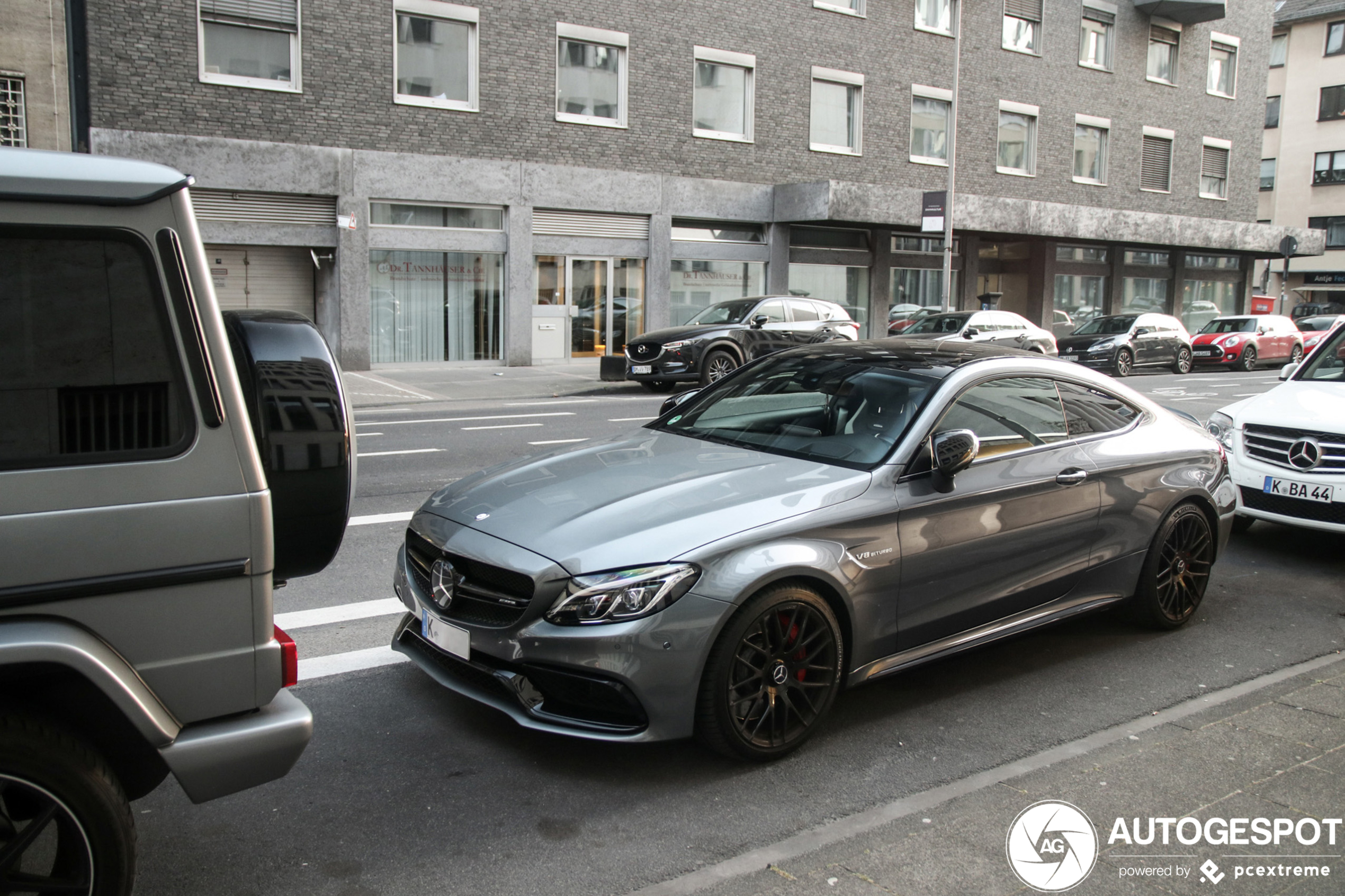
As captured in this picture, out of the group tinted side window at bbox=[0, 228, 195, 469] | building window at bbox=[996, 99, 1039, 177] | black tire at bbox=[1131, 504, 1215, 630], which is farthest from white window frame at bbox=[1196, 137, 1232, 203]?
tinted side window at bbox=[0, 228, 195, 469]

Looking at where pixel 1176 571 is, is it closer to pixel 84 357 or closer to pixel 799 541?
pixel 799 541

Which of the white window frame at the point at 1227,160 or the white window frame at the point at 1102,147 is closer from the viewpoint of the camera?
the white window frame at the point at 1102,147

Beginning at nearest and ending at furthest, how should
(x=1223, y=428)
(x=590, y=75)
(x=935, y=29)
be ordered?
(x=1223, y=428)
(x=590, y=75)
(x=935, y=29)

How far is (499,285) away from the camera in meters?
23.2

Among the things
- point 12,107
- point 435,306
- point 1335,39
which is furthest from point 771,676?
point 1335,39

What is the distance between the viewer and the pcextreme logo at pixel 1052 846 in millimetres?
3350

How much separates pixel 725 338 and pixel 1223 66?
2764cm

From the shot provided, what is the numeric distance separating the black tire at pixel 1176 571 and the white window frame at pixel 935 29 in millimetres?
25777

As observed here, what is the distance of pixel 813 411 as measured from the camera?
16.6 ft

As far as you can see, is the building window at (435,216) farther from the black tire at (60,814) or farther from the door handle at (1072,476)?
the black tire at (60,814)

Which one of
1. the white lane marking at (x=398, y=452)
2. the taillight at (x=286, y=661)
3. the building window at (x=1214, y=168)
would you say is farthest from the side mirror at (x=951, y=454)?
the building window at (x=1214, y=168)

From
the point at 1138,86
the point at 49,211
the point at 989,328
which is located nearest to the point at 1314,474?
the point at 49,211

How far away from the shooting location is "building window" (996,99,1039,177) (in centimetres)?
3103

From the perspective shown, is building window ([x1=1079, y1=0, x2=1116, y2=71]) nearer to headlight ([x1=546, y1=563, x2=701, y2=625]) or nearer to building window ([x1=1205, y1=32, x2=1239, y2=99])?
building window ([x1=1205, y1=32, x2=1239, y2=99])
